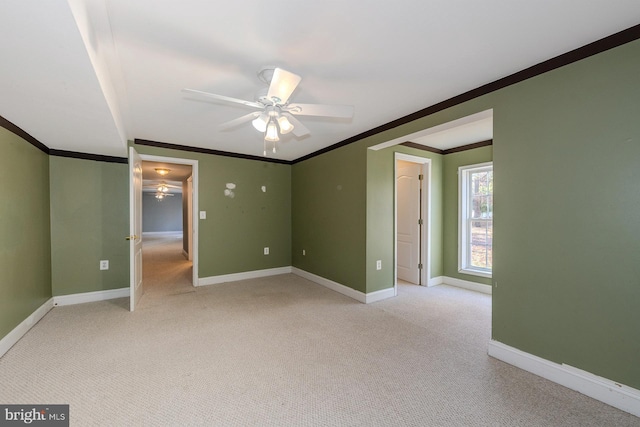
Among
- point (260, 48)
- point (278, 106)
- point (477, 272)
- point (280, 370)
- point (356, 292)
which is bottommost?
point (280, 370)

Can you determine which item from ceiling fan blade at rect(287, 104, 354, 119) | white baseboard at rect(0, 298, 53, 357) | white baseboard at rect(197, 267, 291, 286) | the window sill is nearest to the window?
the window sill

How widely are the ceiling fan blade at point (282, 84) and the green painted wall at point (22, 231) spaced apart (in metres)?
2.43

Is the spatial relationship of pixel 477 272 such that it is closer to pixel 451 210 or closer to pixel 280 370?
pixel 451 210

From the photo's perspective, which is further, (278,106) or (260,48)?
(278,106)

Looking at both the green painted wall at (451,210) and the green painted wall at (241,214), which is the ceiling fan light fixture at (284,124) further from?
the green painted wall at (451,210)

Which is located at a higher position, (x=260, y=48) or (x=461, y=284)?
(x=260, y=48)

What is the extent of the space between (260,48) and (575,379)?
306 cm

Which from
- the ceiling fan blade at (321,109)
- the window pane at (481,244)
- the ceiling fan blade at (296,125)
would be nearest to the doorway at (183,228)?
the ceiling fan blade at (296,125)

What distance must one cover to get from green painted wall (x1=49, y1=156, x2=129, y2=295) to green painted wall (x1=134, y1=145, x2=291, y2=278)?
0.66 meters

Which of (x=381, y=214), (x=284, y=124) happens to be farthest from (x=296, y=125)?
(x=381, y=214)

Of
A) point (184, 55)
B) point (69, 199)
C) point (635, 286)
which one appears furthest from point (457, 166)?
point (69, 199)

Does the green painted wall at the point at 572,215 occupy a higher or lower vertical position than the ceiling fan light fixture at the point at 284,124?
lower

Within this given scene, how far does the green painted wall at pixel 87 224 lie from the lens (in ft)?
11.2

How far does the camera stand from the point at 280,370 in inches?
81.0
